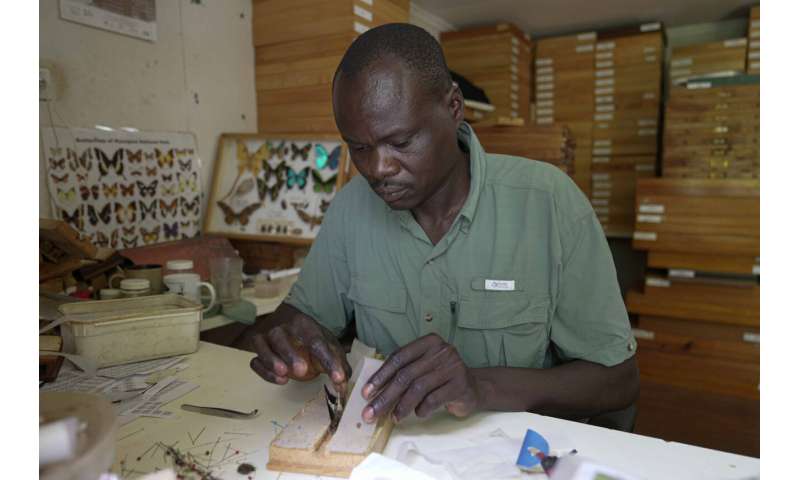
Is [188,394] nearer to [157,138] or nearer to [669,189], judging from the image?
[157,138]

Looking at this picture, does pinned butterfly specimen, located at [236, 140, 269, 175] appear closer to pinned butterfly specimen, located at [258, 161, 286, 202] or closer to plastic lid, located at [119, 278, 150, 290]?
pinned butterfly specimen, located at [258, 161, 286, 202]

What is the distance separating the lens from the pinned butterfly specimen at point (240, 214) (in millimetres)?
3129

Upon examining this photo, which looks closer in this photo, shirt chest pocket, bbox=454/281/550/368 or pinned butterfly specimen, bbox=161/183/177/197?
shirt chest pocket, bbox=454/281/550/368

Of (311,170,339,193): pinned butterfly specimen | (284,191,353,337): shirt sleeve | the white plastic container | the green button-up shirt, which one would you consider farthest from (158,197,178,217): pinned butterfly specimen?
the green button-up shirt

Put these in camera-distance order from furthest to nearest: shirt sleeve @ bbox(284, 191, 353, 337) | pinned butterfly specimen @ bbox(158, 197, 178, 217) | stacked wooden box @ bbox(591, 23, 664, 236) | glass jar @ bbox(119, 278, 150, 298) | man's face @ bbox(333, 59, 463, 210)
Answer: stacked wooden box @ bbox(591, 23, 664, 236) < pinned butterfly specimen @ bbox(158, 197, 178, 217) < glass jar @ bbox(119, 278, 150, 298) < shirt sleeve @ bbox(284, 191, 353, 337) < man's face @ bbox(333, 59, 463, 210)

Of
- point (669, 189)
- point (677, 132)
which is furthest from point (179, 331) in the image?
point (677, 132)

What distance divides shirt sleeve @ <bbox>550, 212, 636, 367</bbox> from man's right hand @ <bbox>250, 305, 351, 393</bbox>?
1.91 feet

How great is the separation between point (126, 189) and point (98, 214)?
186 mm

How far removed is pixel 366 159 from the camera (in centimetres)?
136

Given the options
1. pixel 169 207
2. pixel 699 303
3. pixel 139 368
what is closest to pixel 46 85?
pixel 169 207

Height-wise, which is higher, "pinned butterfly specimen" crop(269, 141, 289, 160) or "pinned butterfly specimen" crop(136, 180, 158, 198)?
"pinned butterfly specimen" crop(269, 141, 289, 160)

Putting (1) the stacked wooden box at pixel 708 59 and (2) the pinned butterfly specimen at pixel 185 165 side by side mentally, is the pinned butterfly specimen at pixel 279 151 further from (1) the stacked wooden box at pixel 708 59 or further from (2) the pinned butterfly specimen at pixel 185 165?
(1) the stacked wooden box at pixel 708 59

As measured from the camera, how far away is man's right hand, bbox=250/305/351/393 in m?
1.18

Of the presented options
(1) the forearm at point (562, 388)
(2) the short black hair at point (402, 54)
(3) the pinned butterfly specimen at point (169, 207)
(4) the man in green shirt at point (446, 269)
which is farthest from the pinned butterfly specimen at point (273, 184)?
(1) the forearm at point (562, 388)
